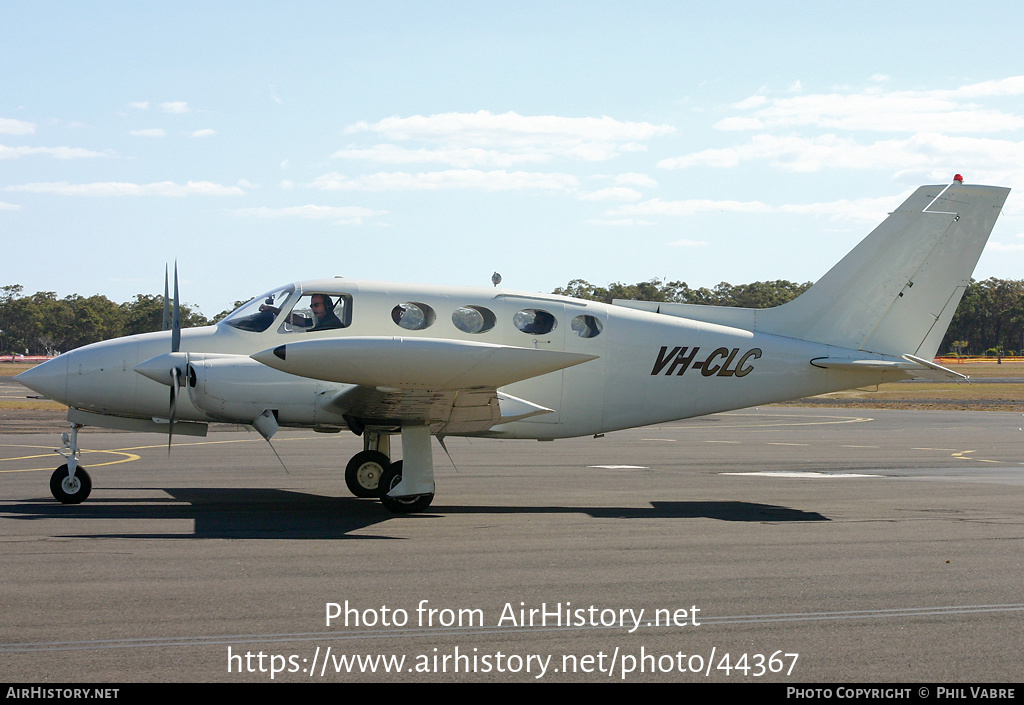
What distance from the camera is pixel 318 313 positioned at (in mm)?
13133

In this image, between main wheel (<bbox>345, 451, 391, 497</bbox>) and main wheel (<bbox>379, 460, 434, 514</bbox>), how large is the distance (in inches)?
55.7

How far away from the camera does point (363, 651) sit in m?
5.95

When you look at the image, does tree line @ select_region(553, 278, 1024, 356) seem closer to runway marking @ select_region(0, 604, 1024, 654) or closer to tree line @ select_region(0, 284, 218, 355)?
tree line @ select_region(0, 284, 218, 355)

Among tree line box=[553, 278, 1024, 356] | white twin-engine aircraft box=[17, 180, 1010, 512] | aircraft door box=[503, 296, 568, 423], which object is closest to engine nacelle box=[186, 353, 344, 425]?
white twin-engine aircraft box=[17, 180, 1010, 512]

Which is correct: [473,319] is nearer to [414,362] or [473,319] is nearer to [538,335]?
[538,335]

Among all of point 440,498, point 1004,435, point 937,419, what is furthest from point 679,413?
point 937,419

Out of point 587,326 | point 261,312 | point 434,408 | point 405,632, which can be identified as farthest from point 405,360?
point 405,632

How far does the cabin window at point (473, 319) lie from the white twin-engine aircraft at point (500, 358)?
0.03m

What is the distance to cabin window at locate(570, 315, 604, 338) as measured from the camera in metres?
13.8

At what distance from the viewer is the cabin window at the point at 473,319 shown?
13.3 m

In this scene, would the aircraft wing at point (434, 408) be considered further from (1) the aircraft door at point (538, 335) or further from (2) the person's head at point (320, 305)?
(2) the person's head at point (320, 305)

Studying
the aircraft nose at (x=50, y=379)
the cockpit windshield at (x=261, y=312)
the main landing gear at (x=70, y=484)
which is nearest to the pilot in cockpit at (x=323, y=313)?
the cockpit windshield at (x=261, y=312)

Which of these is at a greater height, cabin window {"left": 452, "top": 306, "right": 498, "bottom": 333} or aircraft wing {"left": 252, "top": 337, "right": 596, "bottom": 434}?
cabin window {"left": 452, "top": 306, "right": 498, "bottom": 333}

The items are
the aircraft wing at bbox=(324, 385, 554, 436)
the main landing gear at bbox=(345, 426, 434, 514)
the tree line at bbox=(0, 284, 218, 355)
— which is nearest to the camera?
the aircraft wing at bbox=(324, 385, 554, 436)
